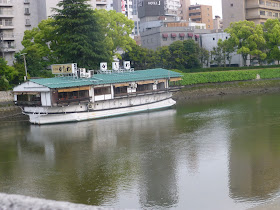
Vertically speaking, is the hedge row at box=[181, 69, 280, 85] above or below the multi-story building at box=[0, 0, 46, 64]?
below

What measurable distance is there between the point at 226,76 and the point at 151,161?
43327 millimetres

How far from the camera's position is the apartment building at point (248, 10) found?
270ft

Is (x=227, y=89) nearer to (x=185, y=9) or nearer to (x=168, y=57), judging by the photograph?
(x=168, y=57)

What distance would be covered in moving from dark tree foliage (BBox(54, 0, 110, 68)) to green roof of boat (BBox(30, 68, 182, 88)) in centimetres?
584

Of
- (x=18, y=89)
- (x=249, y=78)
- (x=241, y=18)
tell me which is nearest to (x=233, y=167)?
(x=18, y=89)

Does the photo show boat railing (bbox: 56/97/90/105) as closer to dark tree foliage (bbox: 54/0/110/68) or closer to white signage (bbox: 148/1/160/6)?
dark tree foliage (bbox: 54/0/110/68)

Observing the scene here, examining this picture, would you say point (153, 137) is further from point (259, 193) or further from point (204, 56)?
point (204, 56)

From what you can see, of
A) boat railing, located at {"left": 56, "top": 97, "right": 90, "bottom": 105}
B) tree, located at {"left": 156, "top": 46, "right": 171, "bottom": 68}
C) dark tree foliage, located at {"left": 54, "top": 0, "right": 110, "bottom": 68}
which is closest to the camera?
boat railing, located at {"left": 56, "top": 97, "right": 90, "bottom": 105}

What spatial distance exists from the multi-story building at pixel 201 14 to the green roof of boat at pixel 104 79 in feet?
228

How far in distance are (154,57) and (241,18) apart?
87.7ft

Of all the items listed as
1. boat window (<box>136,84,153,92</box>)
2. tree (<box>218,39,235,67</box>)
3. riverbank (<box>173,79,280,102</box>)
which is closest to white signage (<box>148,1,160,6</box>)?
tree (<box>218,39,235,67</box>)

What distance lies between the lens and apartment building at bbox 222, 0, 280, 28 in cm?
8219

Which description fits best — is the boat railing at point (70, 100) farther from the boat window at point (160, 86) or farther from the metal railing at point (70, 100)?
the boat window at point (160, 86)

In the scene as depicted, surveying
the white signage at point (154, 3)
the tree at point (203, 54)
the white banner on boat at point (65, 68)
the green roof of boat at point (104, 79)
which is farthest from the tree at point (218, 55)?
the white banner on boat at point (65, 68)
